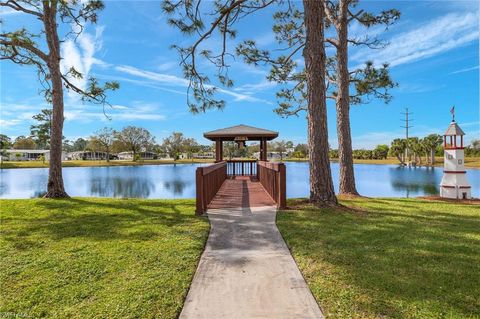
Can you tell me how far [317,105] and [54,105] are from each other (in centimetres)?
655

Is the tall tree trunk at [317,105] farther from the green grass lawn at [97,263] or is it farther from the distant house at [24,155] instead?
the distant house at [24,155]

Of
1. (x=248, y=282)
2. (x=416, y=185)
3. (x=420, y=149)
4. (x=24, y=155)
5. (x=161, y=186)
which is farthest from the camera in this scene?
(x=24, y=155)

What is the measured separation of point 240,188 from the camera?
916 centimetres

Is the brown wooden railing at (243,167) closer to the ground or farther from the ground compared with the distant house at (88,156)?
closer to the ground

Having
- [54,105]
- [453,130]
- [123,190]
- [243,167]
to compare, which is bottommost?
[123,190]

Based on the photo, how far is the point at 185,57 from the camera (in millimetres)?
6531

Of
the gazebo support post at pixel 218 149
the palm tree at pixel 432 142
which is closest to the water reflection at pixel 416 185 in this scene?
the gazebo support post at pixel 218 149

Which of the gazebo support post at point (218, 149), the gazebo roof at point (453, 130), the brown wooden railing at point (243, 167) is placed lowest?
the brown wooden railing at point (243, 167)

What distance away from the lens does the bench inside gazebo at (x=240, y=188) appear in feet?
18.4

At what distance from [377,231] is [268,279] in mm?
2320

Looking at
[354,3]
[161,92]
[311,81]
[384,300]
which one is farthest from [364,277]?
[161,92]

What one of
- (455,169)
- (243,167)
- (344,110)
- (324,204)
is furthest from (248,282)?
(243,167)

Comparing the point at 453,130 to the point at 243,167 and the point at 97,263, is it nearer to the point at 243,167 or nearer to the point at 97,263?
the point at 243,167

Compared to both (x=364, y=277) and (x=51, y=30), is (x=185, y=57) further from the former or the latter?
(x=364, y=277)
